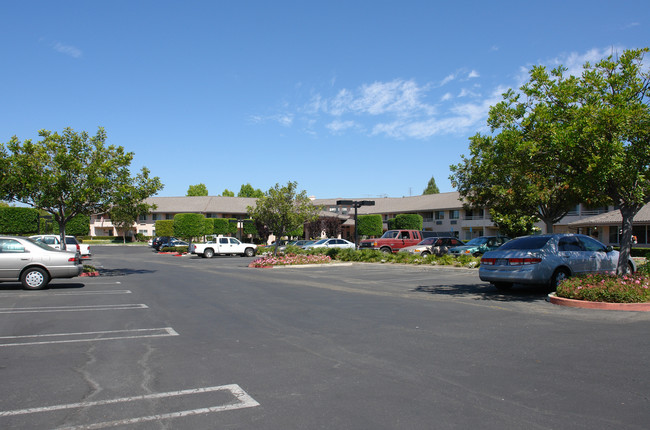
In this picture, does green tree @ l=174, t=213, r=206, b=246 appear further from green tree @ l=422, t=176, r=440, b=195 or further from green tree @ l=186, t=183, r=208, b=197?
green tree @ l=422, t=176, r=440, b=195

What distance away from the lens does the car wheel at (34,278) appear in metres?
14.6

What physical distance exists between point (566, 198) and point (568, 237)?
11838 millimetres

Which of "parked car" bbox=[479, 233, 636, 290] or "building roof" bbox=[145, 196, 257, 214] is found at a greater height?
"building roof" bbox=[145, 196, 257, 214]

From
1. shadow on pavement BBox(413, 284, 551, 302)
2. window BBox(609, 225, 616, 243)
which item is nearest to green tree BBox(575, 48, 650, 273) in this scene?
shadow on pavement BBox(413, 284, 551, 302)

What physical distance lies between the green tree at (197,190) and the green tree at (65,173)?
92.4 meters

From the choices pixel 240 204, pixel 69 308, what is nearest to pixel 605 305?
pixel 69 308

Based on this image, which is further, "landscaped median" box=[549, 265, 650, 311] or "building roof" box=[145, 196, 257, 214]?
"building roof" box=[145, 196, 257, 214]

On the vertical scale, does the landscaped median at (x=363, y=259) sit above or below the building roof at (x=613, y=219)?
below

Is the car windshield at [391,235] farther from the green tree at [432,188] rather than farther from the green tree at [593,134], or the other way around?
the green tree at [432,188]

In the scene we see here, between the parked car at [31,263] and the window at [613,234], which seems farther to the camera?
the window at [613,234]

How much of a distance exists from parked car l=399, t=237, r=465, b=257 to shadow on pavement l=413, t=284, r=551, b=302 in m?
13.8

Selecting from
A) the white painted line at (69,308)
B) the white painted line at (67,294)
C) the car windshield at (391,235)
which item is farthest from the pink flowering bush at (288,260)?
the white painted line at (69,308)

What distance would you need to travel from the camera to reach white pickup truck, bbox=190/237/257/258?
39.5 m

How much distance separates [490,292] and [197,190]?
10363 cm
